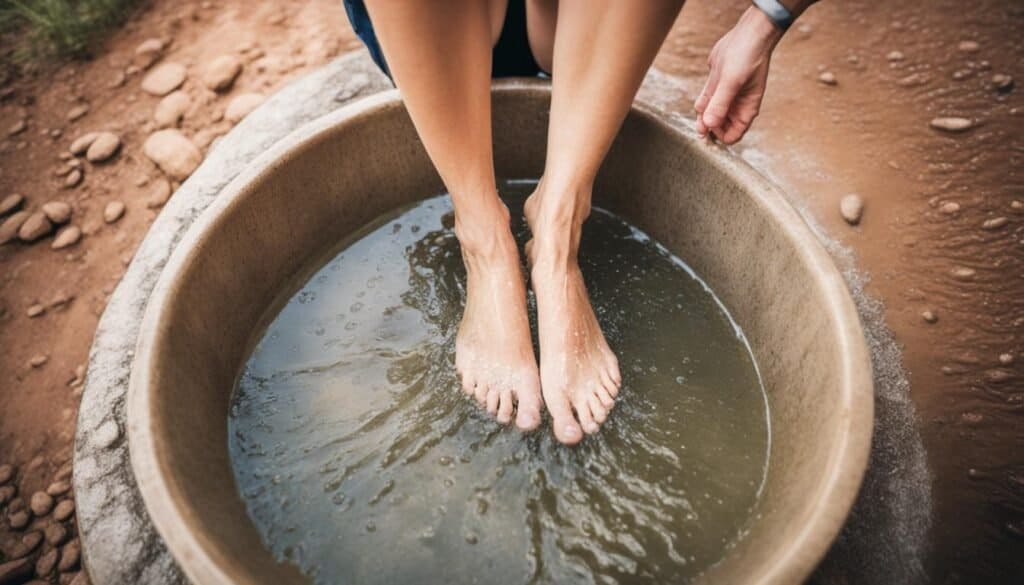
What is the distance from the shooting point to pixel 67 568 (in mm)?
1126

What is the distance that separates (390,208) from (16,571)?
103 cm

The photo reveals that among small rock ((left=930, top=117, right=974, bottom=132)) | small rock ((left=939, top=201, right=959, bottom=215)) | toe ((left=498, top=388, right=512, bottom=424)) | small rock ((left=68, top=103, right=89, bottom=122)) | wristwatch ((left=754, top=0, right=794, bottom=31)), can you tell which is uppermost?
wristwatch ((left=754, top=0, right=794, bottom=31))

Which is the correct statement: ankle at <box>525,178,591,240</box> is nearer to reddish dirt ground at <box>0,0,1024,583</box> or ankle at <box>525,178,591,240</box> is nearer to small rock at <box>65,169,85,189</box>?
reddish dirt ground at <box>0,0,1024,583</box>

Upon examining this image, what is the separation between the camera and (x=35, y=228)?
1.62 meters

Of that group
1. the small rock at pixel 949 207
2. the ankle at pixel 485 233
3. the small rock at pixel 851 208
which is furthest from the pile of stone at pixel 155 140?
the small rock at pixel 949 207

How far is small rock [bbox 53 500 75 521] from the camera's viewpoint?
1.18 meters

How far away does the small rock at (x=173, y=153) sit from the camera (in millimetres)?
1708

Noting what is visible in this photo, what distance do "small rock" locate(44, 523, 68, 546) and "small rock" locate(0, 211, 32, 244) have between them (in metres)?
0.90

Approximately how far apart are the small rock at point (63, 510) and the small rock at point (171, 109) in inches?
46.2

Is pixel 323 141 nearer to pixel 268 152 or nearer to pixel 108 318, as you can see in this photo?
pixel 268 152

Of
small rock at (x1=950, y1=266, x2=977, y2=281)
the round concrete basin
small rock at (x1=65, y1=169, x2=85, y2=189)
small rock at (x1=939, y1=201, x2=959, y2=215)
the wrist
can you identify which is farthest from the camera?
small rock at (x1=65, y1=169, x2=85, y2=189)

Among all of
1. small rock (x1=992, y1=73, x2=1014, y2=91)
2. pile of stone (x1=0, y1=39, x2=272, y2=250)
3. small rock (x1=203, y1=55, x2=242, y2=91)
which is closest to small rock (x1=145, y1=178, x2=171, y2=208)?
pile of stone (x1=0, y1=39, x2=272, y2=250)

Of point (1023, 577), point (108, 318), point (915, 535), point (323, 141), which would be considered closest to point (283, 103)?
point (323, 141)

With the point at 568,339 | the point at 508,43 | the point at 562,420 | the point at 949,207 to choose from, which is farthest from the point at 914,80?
the point at 562,420
